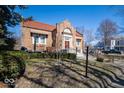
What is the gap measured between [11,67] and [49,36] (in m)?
20.4

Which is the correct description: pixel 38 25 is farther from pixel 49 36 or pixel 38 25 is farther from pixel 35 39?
pixel 35 39

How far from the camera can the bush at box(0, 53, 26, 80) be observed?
871 centimetres

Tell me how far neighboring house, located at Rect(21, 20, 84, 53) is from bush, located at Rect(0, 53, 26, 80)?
50.9ft

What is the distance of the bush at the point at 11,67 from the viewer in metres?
8.71

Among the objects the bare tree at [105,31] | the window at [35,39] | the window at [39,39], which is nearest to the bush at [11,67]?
the window at [35,39]

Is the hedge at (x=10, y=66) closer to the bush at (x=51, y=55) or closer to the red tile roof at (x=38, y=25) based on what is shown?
the bush at (x=51, y=55)

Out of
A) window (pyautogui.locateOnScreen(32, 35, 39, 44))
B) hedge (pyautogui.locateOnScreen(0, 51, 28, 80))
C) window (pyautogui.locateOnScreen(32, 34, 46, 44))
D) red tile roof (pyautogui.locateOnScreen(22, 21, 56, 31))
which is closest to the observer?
hedge (pyautogui.locateOnScreen(0, 51, 28, 80))

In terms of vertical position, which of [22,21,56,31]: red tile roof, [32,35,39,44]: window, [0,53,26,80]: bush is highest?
[22,21,56,31]: red tile roof

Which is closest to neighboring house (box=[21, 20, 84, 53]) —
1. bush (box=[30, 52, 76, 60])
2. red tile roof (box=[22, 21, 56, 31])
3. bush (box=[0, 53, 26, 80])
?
red tile roof (box=[22, 21, 56, 31])

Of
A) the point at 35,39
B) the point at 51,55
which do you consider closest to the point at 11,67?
the point at 51,55

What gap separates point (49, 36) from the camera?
95.1 feet

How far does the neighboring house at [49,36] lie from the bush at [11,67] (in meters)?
15.5

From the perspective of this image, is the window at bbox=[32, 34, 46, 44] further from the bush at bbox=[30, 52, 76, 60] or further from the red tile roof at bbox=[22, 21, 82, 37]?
the bush at bbox=[30, 52, 76, 60]
